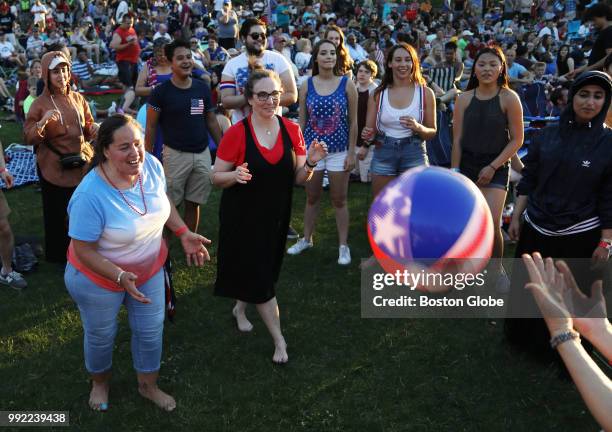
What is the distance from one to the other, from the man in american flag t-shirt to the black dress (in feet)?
5.14

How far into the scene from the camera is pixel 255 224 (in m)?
4.11

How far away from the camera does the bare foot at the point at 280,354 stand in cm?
429

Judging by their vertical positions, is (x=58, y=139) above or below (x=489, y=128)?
below

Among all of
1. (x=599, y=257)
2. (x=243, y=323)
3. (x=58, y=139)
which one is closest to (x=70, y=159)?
(x=58, y=139)

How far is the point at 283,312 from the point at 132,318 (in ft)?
5.50

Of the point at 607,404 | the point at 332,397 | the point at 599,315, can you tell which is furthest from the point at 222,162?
the point at 607,404

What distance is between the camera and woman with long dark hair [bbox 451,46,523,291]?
15.8 ft

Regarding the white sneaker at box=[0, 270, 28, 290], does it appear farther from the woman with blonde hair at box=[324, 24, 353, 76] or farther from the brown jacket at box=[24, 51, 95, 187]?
the woman with blonde hair at box=[324, 24, 353, 76]

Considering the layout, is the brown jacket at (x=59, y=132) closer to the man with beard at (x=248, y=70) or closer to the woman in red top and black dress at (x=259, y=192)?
the man with beard at (x=248, y=70)

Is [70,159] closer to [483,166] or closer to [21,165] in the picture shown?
[483,166]

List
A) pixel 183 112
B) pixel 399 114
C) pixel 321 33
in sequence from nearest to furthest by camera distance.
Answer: pixel 399 114 → pixel 183 112 → pixel 321 33

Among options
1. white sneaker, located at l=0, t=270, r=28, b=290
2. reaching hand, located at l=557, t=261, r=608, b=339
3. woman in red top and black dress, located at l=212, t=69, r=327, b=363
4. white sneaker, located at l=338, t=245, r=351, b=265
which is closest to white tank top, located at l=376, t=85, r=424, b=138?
white sneaker, located at l=338, t=245, r=351, b=265

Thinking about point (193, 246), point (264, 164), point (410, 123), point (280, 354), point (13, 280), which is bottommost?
point (13, 280)

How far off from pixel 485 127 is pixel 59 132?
372 cm
